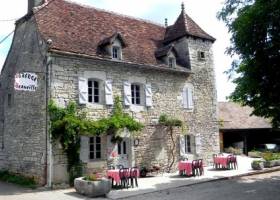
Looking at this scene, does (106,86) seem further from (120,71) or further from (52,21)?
(52,21)

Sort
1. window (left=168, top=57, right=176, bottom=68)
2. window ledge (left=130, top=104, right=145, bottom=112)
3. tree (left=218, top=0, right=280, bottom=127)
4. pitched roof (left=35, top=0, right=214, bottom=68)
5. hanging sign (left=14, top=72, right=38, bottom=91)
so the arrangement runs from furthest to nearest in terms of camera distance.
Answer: window (left=168, top=57, right=176, bottom=68)
window ledge (left=130, top=104, right=145, bottom=112)
pitched roof (left=35, top=0, right=214, bottom=68)
hanging sign (left=14, top=72, right=38, bottom=91)
tree (left=218, top=0, right=280, bottom=127)

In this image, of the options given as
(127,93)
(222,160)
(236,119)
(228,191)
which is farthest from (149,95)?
(236,119)

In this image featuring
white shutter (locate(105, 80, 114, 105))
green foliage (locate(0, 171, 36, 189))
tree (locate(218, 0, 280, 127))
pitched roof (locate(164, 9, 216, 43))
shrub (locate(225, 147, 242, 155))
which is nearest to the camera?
tree (locate(218, 0, 280, 127))

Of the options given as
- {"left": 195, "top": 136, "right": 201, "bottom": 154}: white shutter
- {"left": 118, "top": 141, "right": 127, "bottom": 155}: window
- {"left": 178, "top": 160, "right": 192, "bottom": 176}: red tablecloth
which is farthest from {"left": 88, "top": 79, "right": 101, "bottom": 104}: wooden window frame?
{"left": 195, "top": 136, "right": 201, "bottom": 154}: white shutter

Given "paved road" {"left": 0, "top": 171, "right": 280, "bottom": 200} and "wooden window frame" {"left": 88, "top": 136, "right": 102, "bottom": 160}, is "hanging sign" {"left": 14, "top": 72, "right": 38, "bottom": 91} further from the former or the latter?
"paved road" {"left": 0, "top": 171, "right": 280, "bottom": 200}

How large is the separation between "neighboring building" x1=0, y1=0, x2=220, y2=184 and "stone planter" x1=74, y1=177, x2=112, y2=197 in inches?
78.5

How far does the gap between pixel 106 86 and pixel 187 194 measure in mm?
5885

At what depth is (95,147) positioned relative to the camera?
1497cm

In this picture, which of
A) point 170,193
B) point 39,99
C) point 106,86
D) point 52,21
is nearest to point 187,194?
point 170,193

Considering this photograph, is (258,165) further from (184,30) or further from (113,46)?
(113,46)

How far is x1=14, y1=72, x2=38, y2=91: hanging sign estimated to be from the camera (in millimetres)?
12776

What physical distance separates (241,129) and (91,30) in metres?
14.3

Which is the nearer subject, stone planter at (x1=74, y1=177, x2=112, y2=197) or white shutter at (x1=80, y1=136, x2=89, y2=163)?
stone planter at (x1=74, y1=177, x2=112, y2=197)

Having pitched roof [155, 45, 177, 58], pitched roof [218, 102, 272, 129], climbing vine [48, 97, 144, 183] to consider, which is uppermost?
pitched roof [155, 45, 177, 58]
